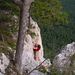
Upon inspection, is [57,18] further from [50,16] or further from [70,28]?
[70,28]

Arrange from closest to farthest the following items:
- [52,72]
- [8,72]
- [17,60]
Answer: [52,72]
[8,72]
[17,60]

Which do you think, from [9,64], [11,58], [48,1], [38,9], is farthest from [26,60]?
[48,1]

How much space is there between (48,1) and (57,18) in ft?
4.17

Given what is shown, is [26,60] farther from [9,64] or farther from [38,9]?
[38,9]

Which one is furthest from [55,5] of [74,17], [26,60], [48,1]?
[74,17]

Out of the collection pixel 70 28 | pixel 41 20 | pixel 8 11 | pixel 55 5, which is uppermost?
pixel 55 5

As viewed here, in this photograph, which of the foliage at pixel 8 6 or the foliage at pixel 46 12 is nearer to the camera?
the foliage at pixel 8 6

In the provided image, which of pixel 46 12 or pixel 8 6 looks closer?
pixel 8 6

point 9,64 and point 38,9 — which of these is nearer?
point 9,64

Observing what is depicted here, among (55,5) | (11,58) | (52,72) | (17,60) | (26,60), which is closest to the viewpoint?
(52,72)

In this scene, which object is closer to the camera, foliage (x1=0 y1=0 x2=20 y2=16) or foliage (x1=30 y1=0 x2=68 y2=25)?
foliage (x1=0 y1=0 x2=20 y2=16)

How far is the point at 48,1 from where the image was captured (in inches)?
280

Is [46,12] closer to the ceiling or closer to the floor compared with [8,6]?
closer to the floor

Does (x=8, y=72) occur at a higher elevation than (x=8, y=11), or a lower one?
lower
